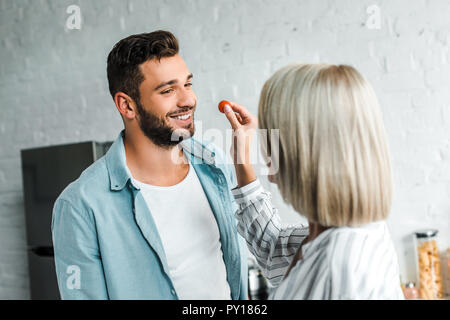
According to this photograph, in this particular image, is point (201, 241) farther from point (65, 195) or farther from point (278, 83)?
point (278, 83)

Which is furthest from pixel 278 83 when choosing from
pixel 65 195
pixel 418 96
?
pixel 418 96

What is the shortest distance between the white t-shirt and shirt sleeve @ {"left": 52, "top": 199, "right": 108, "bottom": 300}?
138 millimetres

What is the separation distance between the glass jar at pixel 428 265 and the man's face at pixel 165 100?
3.68 ft

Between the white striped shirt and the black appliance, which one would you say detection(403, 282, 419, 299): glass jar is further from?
the black appliance

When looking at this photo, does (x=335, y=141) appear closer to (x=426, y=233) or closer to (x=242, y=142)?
(x=242, y=142)

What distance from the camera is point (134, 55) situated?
0.87 metres

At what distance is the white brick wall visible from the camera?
5.21 feet

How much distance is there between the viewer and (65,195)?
86cm

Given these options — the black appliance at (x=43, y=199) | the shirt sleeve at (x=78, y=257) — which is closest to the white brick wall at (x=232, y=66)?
the black appliance at (x=43, y=199)

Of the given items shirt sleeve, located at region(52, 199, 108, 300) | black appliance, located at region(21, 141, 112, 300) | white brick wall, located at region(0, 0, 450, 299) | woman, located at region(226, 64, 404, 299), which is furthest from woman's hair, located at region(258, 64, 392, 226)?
black appliance, located at region(21, 141, 112, 300)

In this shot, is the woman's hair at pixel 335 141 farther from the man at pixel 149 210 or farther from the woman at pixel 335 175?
the man at pixel 149 210

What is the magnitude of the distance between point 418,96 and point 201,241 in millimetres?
1118

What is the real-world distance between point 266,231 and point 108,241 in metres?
0.32

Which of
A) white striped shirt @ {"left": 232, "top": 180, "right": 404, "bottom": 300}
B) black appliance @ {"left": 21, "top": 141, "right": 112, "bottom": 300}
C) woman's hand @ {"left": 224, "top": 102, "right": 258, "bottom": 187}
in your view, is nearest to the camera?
white striped shirt @ {"left": 232, "top": 180, "right": 404, "bottom": 300}
